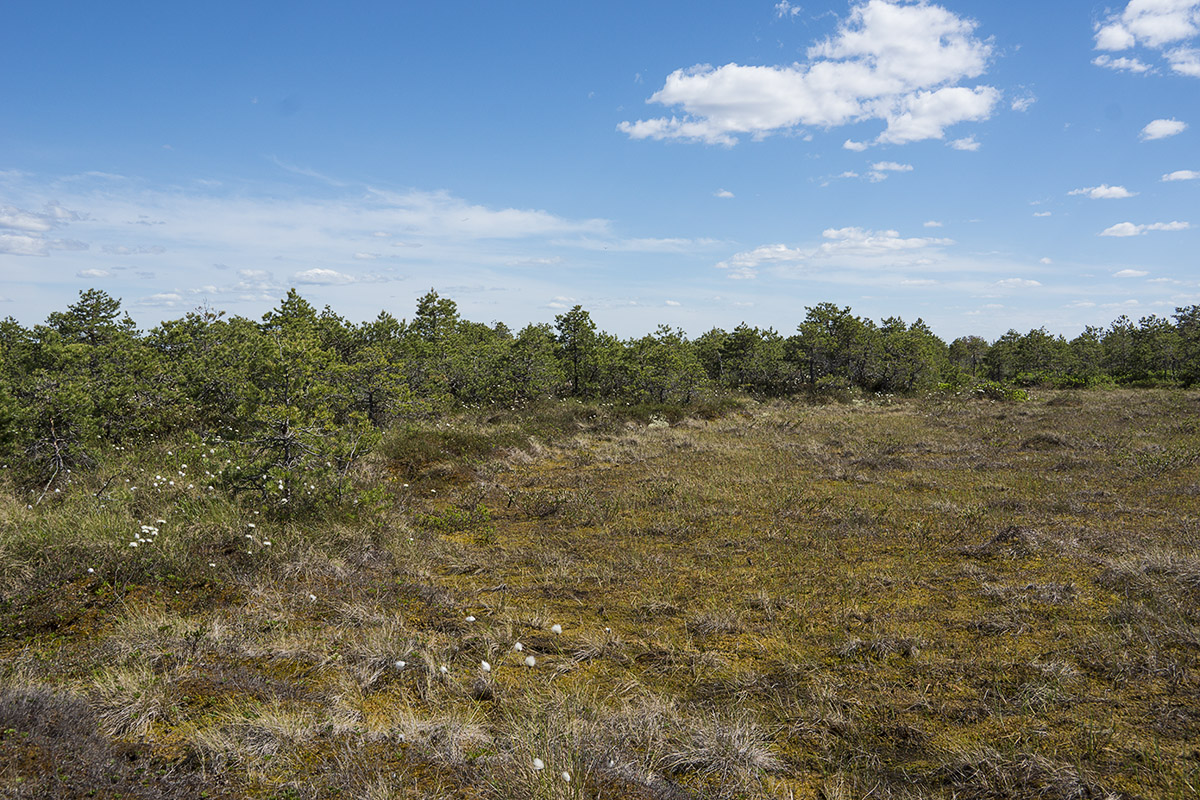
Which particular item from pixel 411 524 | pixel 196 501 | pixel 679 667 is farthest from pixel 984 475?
pixel 196 501

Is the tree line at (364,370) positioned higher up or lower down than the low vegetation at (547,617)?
higher up

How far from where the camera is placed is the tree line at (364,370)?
895 centimetres

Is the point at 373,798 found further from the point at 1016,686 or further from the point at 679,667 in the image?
the point at 1016,686

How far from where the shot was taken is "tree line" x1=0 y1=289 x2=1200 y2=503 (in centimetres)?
895

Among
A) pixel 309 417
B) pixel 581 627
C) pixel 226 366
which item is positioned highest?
pixel 226 366

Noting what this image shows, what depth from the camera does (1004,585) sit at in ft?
Answer: 23.0

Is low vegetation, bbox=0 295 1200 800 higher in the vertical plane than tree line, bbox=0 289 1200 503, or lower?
lower

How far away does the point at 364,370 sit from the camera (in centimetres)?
1483

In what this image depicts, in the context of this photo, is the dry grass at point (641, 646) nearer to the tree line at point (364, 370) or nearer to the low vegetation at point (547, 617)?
the low vegetation at point (547, 617)

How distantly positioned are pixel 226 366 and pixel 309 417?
6.88 metres

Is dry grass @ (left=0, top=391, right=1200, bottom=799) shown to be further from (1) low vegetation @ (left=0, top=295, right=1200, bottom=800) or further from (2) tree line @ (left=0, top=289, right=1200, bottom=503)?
(2) tree line @ (left=0, top=289, right=1200, bottom=503)

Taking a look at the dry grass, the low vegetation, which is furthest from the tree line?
the dry grass

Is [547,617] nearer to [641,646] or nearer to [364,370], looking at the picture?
[641,646]

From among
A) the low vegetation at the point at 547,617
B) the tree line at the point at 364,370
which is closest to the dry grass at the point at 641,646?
the low vegetation at the point at 547,617
